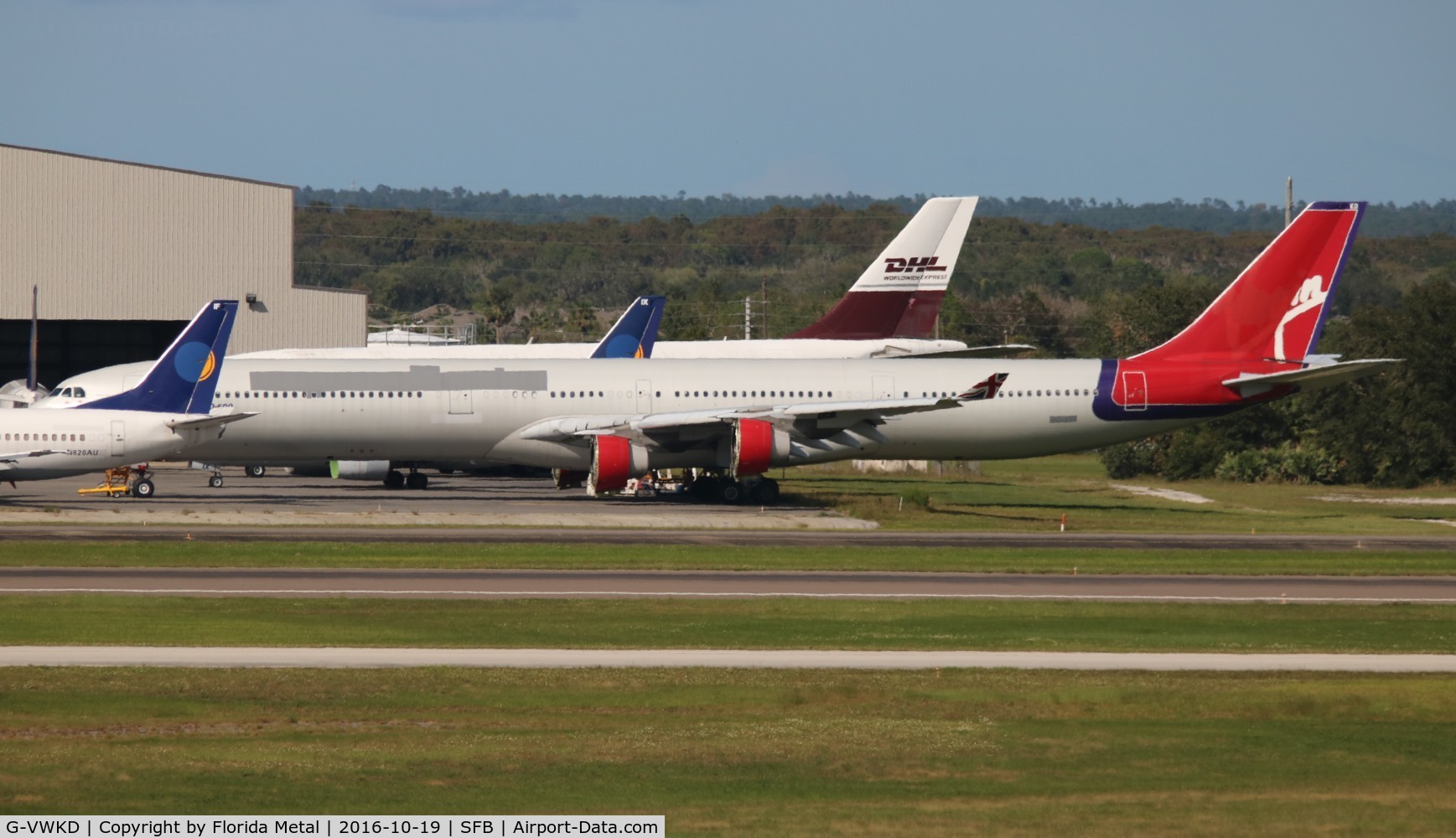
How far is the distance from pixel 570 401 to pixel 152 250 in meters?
28.8

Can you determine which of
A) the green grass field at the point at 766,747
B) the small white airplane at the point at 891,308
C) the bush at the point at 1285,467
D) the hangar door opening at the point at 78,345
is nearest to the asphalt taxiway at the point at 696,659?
the green grass field at the point at 766,747

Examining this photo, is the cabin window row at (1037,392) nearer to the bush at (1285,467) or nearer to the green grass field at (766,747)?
the bush at (1285,467)

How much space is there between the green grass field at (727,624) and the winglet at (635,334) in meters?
31.4

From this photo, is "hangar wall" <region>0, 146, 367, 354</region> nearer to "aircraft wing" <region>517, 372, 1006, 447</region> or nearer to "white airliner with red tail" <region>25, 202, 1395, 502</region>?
"white airliner with red tail" <region>25, 202, 1395, 502</region>

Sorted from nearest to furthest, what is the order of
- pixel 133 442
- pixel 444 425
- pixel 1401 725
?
1. pixel 1401 725
2. pixel 133 442
3. pixel 444 425

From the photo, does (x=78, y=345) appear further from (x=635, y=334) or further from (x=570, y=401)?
(x=570, y=401)

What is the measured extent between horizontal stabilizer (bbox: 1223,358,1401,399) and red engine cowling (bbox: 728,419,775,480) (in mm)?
14078

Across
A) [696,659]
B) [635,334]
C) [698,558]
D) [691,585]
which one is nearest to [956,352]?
[635,334]

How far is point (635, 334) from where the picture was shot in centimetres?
5897

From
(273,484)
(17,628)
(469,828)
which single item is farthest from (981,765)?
(273,484)

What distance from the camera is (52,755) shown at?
16.1 metres

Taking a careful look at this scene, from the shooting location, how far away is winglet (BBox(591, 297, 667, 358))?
58.9 m

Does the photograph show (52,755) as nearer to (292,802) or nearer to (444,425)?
(292,802)

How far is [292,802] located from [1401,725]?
12564mm
